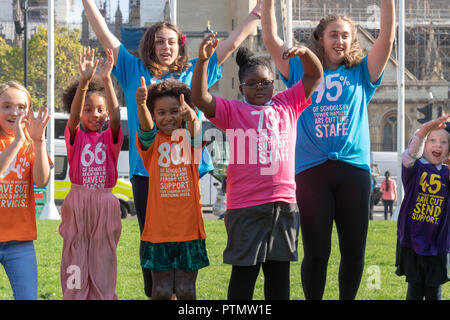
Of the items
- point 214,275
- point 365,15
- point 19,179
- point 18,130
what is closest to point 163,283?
point 19,179

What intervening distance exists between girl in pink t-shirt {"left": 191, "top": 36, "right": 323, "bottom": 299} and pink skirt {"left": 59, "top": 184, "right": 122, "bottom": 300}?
801 mm

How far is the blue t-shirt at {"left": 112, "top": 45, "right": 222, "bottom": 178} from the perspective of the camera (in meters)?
3.94

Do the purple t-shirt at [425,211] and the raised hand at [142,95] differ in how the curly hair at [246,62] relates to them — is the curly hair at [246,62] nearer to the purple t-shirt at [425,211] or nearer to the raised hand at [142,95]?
the raised hand at [142,95]

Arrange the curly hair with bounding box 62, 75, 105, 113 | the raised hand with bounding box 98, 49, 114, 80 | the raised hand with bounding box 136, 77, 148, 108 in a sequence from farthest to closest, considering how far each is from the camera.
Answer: the curly hair with bounding box 62, 75, 105, 113 < the raised hand with bounding box 98, 49, 114, 80 < the raised hand with bounding box 136, 77, 148, 108

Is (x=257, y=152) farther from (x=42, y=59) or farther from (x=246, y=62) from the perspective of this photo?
(x=42, y=59)

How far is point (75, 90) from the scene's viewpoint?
4.28m

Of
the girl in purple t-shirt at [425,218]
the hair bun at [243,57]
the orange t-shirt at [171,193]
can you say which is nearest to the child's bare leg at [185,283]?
the orange t-shirt at [171,193]

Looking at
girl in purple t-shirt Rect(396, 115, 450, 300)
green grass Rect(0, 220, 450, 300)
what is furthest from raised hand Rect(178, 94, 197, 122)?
green grass Rect(0, 220, 450, 300)

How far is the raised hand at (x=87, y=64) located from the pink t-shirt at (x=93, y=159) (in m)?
0.38

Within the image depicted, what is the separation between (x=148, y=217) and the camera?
147 inches

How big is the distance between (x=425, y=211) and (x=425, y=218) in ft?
0.16

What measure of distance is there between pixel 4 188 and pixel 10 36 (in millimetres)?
52415

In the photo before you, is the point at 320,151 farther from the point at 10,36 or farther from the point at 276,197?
the point at 10,36

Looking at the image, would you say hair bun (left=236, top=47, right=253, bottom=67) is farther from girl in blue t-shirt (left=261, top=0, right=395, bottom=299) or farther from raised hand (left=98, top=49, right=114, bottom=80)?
raised hand (left=98, top=49, right=114, bottom=80)
